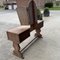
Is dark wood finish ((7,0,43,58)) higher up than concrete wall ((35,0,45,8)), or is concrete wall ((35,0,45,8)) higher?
concrete wall ((35,0,45,8))

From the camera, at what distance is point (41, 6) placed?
1196 centimetres

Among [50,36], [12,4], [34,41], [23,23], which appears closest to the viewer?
[23,23]

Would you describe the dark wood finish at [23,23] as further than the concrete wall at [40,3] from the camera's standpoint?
No

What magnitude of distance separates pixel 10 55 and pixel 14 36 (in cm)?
54

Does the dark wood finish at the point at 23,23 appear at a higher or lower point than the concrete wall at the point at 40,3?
lower

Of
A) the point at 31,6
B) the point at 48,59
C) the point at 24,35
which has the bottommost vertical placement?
the point at 48,59

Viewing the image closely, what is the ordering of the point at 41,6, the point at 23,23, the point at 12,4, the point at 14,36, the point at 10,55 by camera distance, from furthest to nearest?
the point at 12,4
the point at 41,6
the point at 23,23
the point at 10,55
the point at 14,36

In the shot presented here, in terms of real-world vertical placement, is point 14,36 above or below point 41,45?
above

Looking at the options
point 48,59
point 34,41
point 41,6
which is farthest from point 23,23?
point 41,6

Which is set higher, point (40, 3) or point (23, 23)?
point (40, 3)

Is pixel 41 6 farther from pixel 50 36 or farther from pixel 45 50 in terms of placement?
pixel 45 50

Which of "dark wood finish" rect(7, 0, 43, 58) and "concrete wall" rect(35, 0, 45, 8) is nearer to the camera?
"dark wood finish" rect(7, 0, 43, 58)

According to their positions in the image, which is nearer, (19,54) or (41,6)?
(19,54)

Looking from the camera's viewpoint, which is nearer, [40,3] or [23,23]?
[23,23]
